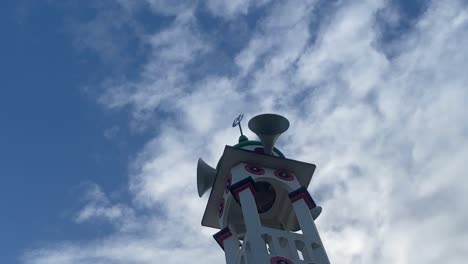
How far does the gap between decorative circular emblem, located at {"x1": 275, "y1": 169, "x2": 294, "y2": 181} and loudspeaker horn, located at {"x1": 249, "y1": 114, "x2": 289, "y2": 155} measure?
762mm

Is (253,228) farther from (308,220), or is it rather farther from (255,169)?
(255,169)

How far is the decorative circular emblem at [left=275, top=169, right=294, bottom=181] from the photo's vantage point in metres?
17.9

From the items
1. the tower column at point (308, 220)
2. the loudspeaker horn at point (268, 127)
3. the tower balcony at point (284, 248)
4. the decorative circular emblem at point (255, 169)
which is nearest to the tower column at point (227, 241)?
the tower balcony at point (284, 248)

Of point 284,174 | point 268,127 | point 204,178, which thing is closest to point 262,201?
point 284,174

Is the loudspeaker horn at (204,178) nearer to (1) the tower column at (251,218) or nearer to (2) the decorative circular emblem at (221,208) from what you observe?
(2) the decorative circular emblem at (221,208)

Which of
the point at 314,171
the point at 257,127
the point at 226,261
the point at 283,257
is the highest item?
the point at 257,127

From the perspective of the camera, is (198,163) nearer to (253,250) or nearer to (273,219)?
(273,219)

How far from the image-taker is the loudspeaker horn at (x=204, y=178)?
1980 cm

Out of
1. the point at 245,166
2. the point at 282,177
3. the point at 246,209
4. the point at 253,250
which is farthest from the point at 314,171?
the point at 253,250

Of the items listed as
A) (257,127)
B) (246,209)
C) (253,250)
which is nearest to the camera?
(253,250)

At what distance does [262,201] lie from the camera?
19.0 metres

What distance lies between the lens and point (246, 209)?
15.8 m

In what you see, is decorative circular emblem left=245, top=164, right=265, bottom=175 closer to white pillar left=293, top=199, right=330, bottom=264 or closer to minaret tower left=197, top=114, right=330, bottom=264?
minaret tower left=197, top=114, right=330, bottom=264

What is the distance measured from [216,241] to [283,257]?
3218 millimetres
